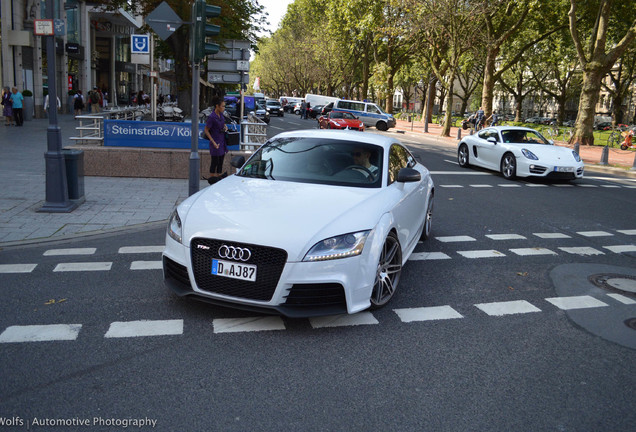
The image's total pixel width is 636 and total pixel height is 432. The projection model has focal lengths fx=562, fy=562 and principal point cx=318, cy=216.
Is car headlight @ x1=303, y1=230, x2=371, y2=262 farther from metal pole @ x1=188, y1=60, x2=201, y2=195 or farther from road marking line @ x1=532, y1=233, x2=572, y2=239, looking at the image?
road marking line @ x1=532, y1=233, x2=572, y2=239

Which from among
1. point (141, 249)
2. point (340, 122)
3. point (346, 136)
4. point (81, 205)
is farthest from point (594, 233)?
point (340, 122)

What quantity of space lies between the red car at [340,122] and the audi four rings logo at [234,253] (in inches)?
1016

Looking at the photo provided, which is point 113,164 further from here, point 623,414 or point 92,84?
point 92,84

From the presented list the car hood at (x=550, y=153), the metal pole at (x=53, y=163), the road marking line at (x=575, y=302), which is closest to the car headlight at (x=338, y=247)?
the road marking line at (x=575, y=302)

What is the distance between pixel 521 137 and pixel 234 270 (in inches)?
517

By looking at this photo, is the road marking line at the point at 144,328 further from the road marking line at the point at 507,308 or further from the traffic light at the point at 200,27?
the traffic light at the point at 200,27

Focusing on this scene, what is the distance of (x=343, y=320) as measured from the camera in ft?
15.4

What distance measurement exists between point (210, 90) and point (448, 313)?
2535 inches

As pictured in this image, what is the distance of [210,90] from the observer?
65.9 meters

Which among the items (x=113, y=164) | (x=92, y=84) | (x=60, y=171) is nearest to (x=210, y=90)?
(x=92, y=84)

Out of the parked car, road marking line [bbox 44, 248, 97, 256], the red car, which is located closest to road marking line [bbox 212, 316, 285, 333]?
road marking line [bbox 44, 248, 97, 256]

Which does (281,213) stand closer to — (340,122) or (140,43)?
(140,43)

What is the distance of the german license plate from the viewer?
168 inches

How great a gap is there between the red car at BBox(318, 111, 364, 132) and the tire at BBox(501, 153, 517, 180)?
15.3 meters
